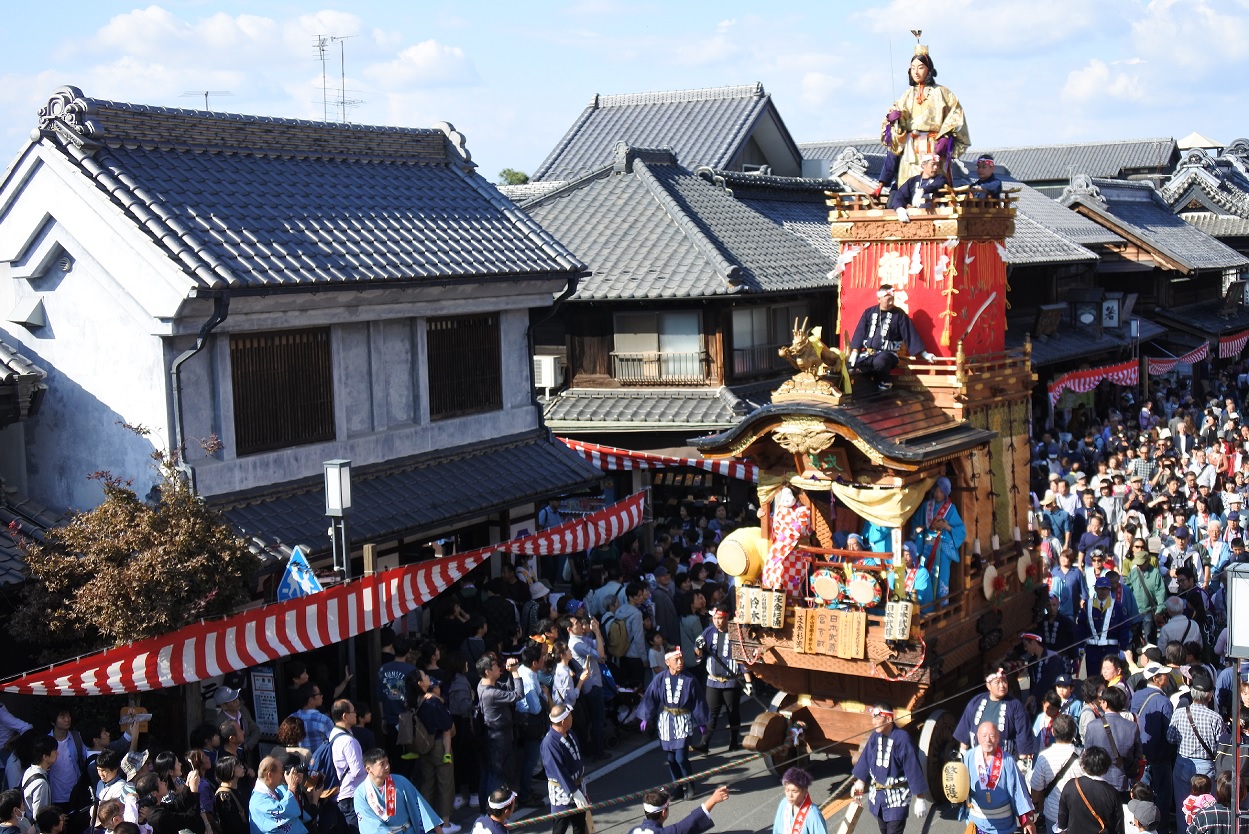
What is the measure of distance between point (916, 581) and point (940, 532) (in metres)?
0.85

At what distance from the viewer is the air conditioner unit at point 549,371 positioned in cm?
2506

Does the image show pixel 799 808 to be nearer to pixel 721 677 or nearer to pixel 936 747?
pixel 936 747

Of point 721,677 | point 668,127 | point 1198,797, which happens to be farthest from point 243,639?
point 668,127

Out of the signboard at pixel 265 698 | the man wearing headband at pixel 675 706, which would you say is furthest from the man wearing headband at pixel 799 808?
the signboard at pixel 265 698

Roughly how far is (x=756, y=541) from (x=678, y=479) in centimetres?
1161

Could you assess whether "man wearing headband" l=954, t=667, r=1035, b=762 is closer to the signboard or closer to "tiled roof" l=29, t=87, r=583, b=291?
the signboard

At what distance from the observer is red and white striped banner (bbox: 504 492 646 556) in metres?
16.7

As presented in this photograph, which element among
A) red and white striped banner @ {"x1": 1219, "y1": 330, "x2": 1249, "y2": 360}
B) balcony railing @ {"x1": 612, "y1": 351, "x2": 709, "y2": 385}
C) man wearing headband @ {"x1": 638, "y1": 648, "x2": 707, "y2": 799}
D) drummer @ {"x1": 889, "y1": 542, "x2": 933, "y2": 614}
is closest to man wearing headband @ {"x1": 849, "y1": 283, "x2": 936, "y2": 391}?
drummer @ {"x1": 889, "y1": 542, "x2": 933, "y2": 614}

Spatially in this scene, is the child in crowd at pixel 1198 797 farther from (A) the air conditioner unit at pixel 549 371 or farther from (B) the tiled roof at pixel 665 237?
(A) the air conditioner unit at pixel 549 371

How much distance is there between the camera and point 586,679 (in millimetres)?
14703

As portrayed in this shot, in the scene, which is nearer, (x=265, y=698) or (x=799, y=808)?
(x=799, y=808)

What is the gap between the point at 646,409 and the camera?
2416cm

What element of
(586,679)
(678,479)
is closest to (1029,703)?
(586,679)

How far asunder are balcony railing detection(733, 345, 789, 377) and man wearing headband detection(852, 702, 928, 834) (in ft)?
44.3
